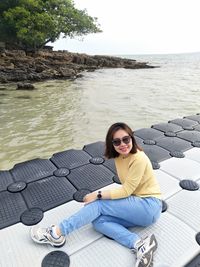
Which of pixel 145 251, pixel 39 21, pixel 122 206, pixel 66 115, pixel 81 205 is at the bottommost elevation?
pixel 66 115

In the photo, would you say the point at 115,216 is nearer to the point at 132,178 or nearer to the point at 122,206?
the point at 122,206

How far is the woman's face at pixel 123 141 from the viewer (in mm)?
1781

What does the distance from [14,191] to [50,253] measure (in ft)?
3.13

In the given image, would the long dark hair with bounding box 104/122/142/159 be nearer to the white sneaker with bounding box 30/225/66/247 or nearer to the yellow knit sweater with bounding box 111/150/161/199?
the yellow knit sweater with bounding box 111/150/161/199

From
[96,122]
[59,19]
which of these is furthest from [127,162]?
[59,19]

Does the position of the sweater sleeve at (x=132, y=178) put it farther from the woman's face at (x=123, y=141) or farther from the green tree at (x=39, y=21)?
the green tree at (x=39, y=21)

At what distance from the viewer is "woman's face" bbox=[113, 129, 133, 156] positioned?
5.84 feet

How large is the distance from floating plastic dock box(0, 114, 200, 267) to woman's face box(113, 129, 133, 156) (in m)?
0.63

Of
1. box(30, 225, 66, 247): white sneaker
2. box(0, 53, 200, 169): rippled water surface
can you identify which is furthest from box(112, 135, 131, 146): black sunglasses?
box(0, 53, 200, 169): rippled water surface

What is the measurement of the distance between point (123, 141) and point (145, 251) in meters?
0.76

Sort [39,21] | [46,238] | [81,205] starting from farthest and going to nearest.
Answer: [39,21]
[81,205]
[46,238]

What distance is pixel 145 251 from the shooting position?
59.7 inches

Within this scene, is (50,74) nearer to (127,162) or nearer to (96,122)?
(96,122)

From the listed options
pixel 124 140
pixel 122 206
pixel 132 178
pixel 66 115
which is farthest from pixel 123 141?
pixel 66 115
